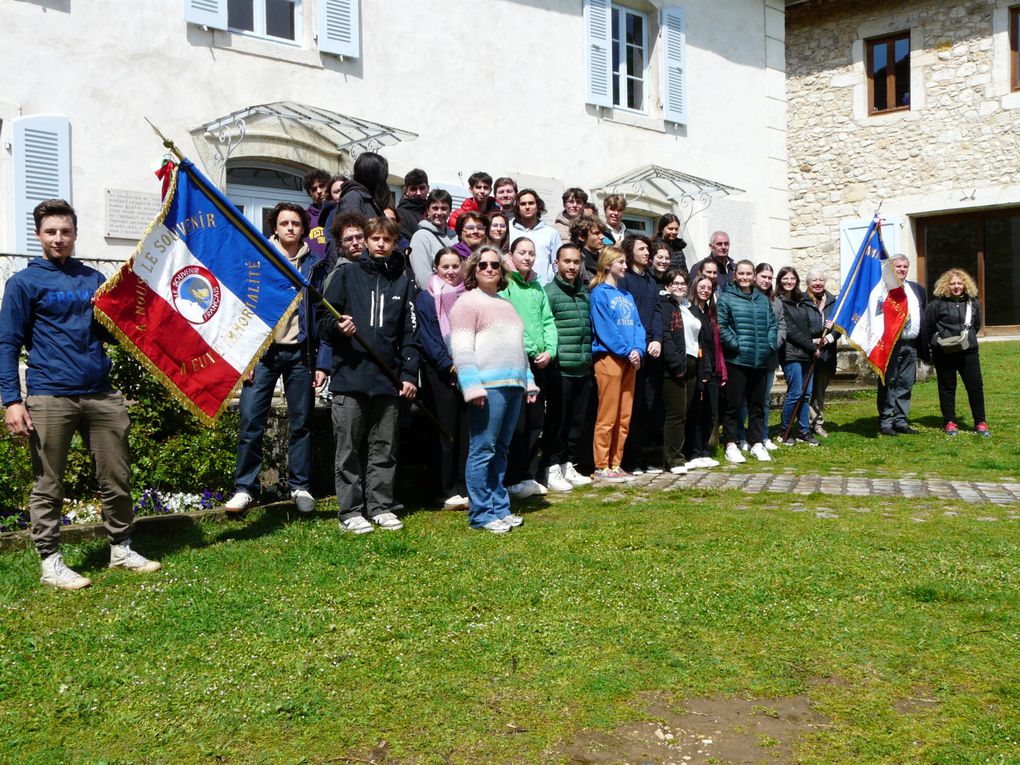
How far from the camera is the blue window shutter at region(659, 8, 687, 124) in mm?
15992

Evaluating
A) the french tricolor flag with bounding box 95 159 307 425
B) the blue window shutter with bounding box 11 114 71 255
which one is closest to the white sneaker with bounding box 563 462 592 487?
the french tricolor flag with bounding box 95 159 307 425

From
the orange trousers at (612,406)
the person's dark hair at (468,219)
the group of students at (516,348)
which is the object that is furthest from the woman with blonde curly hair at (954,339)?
the person's dark hair at (468,219)

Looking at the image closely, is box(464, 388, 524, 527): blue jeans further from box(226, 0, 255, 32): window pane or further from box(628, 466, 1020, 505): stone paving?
box(226, 0, 255, 32): window pane

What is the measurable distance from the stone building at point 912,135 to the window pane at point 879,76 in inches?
0.8

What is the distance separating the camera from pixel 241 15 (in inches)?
455

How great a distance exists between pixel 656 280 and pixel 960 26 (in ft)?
43.6

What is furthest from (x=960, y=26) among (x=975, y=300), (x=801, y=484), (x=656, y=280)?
(x=801, y=484)

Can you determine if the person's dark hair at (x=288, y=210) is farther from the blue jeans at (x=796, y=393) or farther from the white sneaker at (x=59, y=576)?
the blue jeans at (x=796, y=393)

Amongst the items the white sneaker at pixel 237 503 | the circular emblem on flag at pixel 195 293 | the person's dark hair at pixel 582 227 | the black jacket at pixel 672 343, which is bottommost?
the white sneaker at pixel 237 503

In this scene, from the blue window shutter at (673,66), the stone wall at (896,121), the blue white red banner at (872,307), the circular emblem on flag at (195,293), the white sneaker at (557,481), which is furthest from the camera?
the stone wall at (896,121)

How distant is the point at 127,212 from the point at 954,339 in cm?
889

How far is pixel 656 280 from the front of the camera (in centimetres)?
923

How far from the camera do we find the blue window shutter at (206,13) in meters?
10.8

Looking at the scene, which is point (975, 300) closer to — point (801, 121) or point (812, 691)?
point (812, 691)
